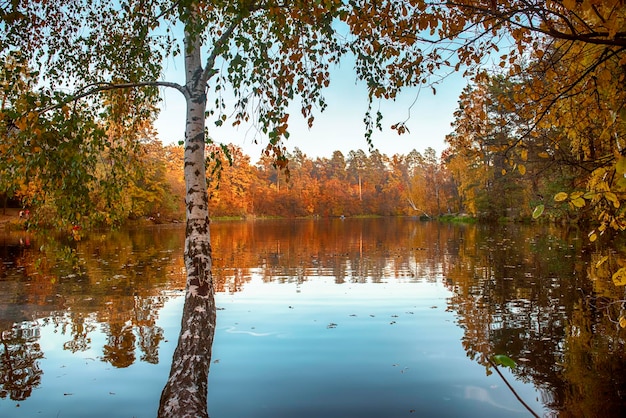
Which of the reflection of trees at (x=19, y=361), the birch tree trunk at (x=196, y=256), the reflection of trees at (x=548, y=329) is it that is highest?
the birch tree trunk at (x=196, y=256)

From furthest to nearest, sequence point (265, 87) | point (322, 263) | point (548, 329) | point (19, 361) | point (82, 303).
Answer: point (322, 263)
point (82, 303)
point (548, 329)
point (19, 361)
point (265, 87)

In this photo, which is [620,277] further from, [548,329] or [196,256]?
[548,329]

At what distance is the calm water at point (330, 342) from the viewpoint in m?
4.87

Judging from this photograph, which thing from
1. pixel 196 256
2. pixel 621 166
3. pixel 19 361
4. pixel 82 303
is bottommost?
pixel 19 361

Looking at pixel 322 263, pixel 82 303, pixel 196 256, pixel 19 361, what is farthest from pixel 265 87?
pixel 322 263

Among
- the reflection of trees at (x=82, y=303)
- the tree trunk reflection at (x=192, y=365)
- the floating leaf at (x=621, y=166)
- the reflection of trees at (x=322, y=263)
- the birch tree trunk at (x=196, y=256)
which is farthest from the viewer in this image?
the reflection of trees at (x=322, y=263)

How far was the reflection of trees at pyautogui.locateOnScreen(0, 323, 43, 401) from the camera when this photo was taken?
5129 mm

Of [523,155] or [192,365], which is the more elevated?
[523,155]

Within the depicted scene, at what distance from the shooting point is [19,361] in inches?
235

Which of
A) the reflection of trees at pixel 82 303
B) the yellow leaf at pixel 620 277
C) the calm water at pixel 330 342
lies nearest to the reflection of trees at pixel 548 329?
the calm water at pixel 330 342

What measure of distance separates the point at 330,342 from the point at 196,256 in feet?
9.12

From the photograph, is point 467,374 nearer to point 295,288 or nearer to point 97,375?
point 97,375

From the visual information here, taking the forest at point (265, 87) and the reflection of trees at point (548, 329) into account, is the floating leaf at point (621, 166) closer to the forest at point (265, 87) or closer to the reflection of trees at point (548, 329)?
the forest at point (265, 87)

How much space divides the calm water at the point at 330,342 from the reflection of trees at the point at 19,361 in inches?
1.1
